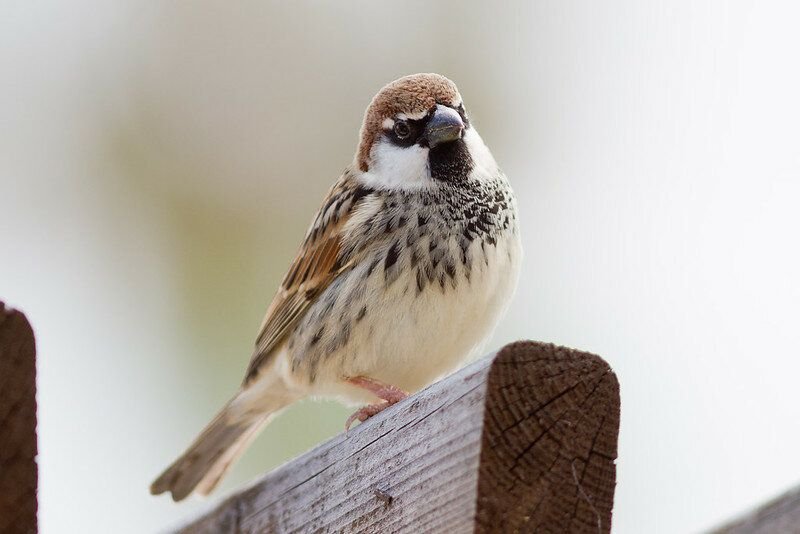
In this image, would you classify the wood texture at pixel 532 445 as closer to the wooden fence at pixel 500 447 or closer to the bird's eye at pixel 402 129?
the wooden fence at pixel 500 447

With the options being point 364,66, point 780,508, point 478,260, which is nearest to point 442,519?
point 780,508

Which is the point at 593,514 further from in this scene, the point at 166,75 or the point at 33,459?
the point at 166,75

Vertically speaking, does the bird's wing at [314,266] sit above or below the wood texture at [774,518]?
below

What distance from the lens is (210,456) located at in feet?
11.1

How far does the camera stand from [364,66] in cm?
510

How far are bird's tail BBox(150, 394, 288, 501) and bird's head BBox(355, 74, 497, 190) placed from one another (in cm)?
71

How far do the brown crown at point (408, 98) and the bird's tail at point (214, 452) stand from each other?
2.40ft

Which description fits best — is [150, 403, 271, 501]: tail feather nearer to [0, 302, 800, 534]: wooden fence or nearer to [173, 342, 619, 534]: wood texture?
[0, 302, 800, 534]: wooden fence

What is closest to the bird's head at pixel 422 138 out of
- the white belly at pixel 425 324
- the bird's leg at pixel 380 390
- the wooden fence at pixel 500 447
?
the white belly at pixel 425 324

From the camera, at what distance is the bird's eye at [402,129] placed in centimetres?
314

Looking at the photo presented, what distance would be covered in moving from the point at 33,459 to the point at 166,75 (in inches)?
145

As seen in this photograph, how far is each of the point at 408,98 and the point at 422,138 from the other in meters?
0.09

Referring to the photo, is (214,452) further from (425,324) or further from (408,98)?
(408,98)

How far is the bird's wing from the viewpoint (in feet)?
10.4
